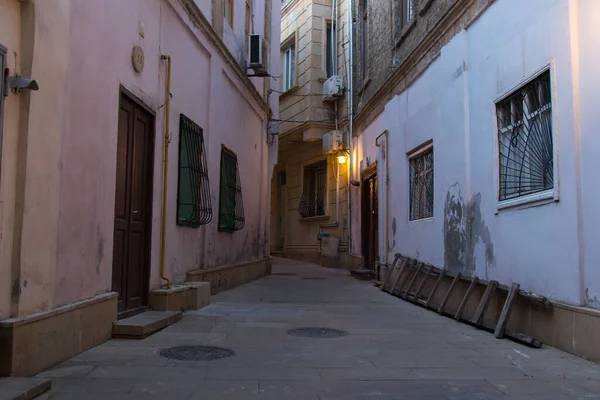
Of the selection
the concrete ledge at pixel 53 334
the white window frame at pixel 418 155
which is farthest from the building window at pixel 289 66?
the concrete ledge at pixel 53 334

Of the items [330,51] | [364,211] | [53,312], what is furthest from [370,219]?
[53,312]

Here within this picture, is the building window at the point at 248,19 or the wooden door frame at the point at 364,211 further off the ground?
the building window at the point at 248,19

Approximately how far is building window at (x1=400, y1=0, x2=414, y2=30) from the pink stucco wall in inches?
154

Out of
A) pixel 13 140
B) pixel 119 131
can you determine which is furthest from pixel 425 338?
pixel 13 140

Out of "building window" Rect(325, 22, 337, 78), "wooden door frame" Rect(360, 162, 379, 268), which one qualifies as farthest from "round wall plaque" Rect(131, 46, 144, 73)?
"building window" Rect(325, 22, 337, 78)

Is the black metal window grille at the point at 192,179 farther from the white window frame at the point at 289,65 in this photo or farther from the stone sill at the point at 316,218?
the white window frame at the point at 289,65

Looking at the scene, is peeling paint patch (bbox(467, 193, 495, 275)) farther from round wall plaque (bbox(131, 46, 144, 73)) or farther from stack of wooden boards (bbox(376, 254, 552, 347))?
round wall plaque (bbox(131, 46, 144, 73))

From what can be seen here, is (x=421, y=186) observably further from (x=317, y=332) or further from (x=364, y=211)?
(x=364, y=211)

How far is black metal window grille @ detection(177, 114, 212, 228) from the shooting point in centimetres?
769

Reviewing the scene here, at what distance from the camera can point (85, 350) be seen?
4629 mm

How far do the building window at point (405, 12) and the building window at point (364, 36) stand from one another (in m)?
2.94

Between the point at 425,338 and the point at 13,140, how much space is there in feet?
14.5

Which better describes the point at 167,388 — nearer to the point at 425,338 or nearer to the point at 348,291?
the point at 425,338

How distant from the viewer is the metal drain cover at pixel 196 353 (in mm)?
4605
